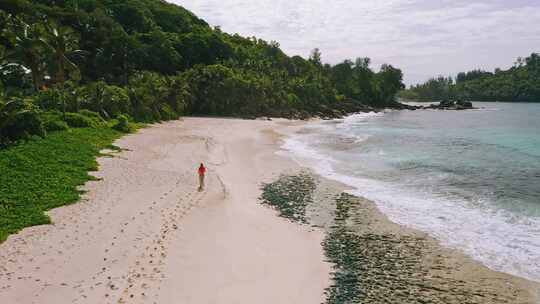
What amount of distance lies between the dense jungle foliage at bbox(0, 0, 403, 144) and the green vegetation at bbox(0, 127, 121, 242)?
2.52 metres

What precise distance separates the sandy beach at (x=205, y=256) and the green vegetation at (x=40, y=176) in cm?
84

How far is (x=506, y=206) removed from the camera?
22.3 m

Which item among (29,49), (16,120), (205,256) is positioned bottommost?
(205,256)

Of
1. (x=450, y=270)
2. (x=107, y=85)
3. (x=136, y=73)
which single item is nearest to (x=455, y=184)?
(x=450, y=270)

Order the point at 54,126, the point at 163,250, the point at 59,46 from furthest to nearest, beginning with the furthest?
the point at 59,46, the point at 54,126, the point at 163,250

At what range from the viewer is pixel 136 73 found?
232 ft

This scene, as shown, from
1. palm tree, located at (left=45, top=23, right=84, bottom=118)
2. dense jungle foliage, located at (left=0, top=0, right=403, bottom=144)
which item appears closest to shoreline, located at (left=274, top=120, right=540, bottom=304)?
dense jungle foliage, located at (left=0, top=0, right=403, bottom=144)

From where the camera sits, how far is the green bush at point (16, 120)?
26484 millimetres

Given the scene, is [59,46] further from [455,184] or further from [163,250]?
[455,184]

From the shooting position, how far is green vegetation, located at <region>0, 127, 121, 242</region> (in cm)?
1619

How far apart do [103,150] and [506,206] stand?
26737 mm

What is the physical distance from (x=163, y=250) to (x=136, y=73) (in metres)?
62.1

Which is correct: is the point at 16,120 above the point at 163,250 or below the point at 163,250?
above

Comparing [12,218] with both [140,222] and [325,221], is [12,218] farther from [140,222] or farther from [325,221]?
[325,221]
